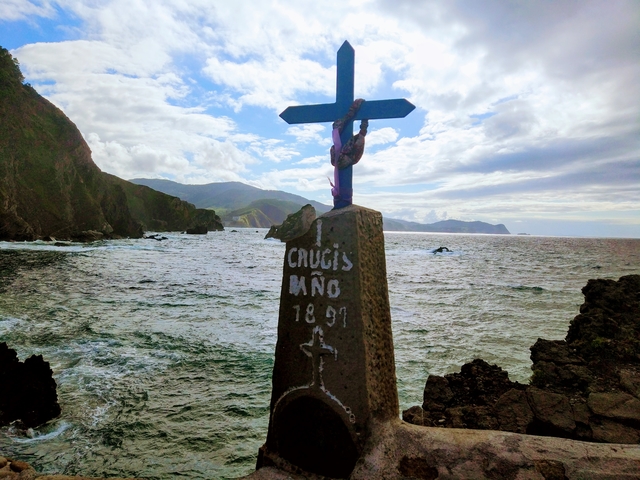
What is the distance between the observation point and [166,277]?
21750 mm

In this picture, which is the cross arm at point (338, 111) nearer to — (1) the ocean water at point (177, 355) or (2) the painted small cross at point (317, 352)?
(2) the painted small cross at point (317, 352)

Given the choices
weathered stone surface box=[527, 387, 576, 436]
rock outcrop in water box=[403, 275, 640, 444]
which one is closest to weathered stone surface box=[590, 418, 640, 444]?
rock outcrop in water box=[403, 275, 640, 444]

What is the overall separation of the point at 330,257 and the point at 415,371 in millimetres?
6247

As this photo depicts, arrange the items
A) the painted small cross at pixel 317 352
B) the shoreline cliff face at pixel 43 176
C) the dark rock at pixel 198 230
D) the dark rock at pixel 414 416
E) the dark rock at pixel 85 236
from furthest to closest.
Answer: the dark rock at pixel 198 230 < the dark rock at pixel 85 236 < the shoreline cliff face at pixel 43 176 < the dark rock at pixel 414 416 < the painted small cross at pixel 317 352

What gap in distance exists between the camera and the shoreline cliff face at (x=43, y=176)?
45.3m

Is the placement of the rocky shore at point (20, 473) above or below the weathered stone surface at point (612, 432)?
below

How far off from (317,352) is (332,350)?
5.2 inches

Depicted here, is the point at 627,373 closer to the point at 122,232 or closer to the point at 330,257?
the point at 330,257

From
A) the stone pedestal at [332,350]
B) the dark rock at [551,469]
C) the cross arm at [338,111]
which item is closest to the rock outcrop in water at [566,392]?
the dark rock at [551,469]

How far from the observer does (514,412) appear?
4.38 meters

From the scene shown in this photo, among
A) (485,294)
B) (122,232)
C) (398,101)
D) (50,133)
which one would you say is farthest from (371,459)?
(122,232)

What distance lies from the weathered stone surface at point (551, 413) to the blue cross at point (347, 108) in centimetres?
309

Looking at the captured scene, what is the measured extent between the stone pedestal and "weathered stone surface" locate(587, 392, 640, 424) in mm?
2332

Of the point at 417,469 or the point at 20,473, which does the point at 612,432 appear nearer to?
the point at 417,469
